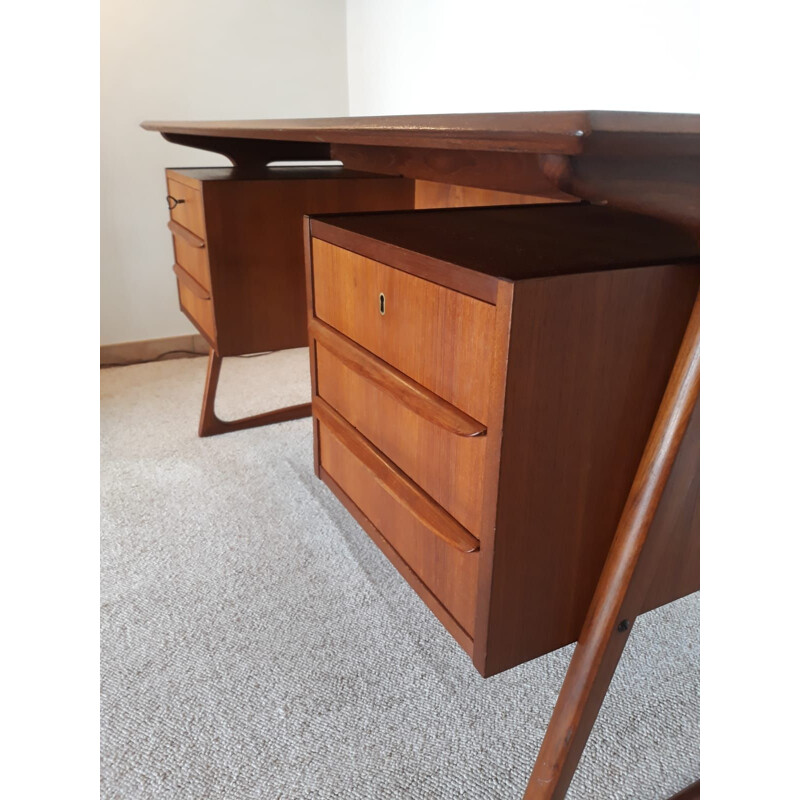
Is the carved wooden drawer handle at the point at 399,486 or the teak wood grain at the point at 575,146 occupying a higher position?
the teak wood grain at the point at 575,146

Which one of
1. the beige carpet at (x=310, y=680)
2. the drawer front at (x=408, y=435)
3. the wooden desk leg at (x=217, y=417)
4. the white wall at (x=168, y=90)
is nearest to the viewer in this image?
the drawer front at (x=408, y=435)

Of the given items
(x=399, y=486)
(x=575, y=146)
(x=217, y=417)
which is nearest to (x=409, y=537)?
(x=399, y=486)

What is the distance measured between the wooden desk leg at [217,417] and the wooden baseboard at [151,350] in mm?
783

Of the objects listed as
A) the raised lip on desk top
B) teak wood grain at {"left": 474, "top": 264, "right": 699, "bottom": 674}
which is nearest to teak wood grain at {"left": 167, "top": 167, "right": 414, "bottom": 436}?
the raised lip on desk top

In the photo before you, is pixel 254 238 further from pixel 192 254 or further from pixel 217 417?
pixel 217 417

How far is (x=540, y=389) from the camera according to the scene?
70 centimetres

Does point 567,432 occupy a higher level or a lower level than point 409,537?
higher

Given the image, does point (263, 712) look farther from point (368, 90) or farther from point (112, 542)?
point (368, 90)

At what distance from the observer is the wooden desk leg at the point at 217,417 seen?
2020 mm

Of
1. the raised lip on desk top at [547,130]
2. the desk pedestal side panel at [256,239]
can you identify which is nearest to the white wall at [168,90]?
the desk pedestal side panel at [256,239]

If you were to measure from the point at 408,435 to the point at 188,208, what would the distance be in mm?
1201

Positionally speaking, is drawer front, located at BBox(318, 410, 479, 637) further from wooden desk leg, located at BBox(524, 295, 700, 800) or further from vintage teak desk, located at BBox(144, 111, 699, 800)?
wooden desk leg, located at BBox(524, 295, 700, 800)

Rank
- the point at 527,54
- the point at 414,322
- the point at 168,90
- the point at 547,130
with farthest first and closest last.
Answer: the point at 168,90 → the point at 527,54 → the point at 414,322 → the point at 547,130

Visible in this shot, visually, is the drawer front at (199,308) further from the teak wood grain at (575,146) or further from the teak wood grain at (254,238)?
the teak wood grain at (575,146)
